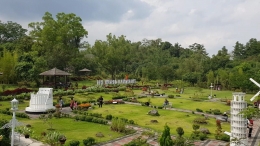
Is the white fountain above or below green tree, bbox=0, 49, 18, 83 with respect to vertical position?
below

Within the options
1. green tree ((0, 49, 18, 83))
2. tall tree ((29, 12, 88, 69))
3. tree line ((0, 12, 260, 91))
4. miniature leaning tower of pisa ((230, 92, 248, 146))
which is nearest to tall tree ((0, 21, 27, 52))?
tree line ((0, 12, 260, 91))

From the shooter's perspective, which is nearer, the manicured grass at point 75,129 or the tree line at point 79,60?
the manicured grass at point 75,129

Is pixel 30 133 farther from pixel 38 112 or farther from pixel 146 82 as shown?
pixel 146 82

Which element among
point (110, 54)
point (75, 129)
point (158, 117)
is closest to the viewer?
point (75, 129)

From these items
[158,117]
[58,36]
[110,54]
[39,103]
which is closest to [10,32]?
[58,36]

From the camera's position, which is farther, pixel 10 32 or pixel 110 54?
pixel 10 32

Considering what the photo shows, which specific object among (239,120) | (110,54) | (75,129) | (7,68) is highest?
(110,54)

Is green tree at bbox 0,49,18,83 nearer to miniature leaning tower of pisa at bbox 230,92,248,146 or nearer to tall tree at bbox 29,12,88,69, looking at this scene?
tall tree at bbox 29,12,88,69

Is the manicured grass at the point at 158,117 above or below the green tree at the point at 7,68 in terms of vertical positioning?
below

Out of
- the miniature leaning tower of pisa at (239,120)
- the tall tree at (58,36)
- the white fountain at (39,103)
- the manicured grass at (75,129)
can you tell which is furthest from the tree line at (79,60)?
the miniature leaning tower of pisa at (239,120)

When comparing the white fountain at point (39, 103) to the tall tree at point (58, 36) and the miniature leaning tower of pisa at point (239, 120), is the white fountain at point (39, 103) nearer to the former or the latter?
the miniature leaning tower of pisa at point (239, 120)

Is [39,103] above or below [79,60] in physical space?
below

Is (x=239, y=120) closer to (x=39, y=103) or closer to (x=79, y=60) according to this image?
(x=39, y=103)

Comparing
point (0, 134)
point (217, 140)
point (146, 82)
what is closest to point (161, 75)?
point (146, 82)
